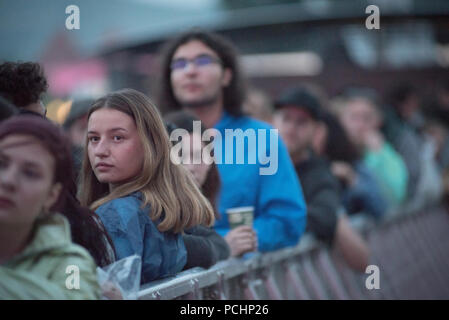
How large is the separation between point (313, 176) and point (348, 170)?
2.93 feet

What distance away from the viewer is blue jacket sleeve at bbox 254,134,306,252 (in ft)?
10.7

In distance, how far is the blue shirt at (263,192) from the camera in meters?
3.14

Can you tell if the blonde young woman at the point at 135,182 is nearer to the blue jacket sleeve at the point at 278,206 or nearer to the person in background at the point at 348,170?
the blue jacket sleeve at the point at 278,206

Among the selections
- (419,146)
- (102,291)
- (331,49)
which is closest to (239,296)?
(102,291)

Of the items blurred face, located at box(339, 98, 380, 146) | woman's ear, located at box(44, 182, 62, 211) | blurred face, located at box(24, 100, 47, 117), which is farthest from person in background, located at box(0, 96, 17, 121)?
blurred face, located at box(339, 98, 380, 146)

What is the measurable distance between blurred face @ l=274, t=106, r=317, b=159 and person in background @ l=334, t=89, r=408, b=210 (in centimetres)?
102

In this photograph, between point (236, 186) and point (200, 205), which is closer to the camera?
point (200, 205)

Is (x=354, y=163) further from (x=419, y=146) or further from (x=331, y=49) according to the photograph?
(x=331, y=49)

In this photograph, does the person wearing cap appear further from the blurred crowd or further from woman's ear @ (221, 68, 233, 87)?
woman's ear @ (221, 68, 233, 87)

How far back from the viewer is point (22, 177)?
6.08 ft

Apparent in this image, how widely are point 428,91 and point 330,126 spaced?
18.2ft

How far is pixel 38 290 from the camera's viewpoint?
188 centimetres

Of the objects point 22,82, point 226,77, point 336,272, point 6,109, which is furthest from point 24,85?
point 336,272

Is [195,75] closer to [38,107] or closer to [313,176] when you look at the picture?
[38,107]
